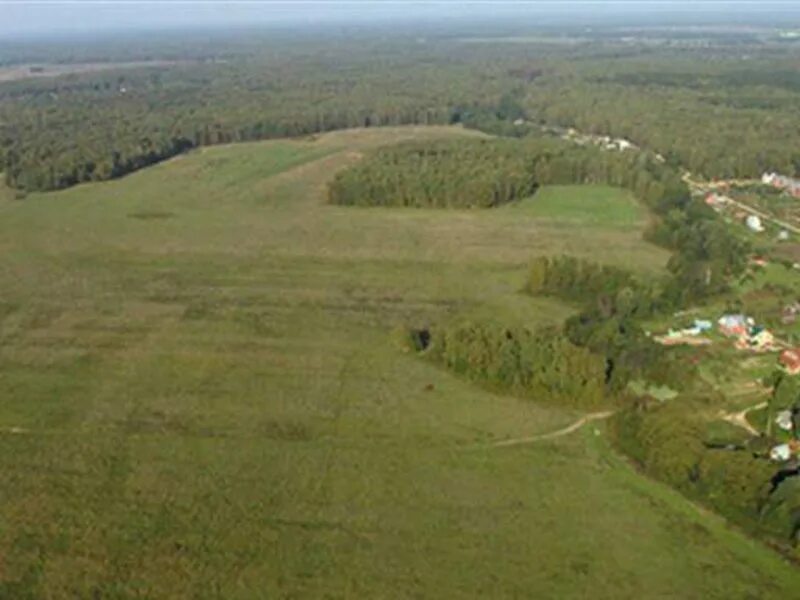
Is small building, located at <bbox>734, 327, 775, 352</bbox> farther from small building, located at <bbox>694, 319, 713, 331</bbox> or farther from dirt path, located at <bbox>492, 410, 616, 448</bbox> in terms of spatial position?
dirt path, located at <bbox>492, 410, 616, 448</bbox>

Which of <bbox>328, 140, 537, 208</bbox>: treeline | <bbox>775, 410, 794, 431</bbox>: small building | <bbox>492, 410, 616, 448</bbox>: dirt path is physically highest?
<bbox>328, 140, 537, 208</bbox>: treeline

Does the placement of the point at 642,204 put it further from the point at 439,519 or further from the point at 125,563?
the point at 125,563

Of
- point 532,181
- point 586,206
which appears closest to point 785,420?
point 586,206

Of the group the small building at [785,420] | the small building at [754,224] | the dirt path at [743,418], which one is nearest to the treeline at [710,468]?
the dirt path at [743,418]

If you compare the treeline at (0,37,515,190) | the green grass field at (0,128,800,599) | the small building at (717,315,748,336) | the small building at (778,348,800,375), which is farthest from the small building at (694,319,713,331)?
the treeline at (0,37,515,190)

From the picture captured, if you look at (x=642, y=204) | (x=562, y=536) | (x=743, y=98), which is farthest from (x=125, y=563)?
(x=743, y=98)

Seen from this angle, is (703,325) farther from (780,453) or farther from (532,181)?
(532,181)
